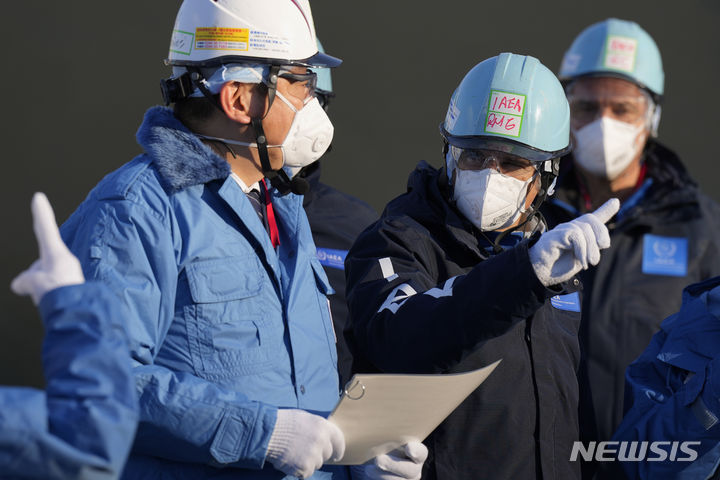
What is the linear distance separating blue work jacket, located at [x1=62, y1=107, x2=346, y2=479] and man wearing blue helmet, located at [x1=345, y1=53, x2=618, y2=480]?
20cm

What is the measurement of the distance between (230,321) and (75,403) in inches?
22.7

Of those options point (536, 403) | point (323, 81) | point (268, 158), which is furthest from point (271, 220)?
point (323, 81)

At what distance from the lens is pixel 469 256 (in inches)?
85.7

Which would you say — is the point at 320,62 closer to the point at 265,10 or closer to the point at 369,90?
the point at 265,10

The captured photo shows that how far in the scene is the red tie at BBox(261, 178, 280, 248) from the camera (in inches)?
81.0

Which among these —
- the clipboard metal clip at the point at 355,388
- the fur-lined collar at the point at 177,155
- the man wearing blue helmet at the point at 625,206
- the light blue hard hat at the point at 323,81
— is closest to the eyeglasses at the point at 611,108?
the man wearing blue helmet at the point at 625,206

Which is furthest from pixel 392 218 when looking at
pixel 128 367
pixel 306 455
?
pixel 128 367

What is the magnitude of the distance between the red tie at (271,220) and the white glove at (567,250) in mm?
575

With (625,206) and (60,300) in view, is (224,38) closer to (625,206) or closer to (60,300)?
(60,300)

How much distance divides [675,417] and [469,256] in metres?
0.58

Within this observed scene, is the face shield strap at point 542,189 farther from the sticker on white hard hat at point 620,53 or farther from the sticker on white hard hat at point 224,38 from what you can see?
the sticker on white hard hat at point 620,53

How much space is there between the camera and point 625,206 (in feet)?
12.3

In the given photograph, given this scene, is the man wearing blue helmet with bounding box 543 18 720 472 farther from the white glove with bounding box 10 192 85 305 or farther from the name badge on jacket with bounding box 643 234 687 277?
the white glove with bounding box 10 192 85 305

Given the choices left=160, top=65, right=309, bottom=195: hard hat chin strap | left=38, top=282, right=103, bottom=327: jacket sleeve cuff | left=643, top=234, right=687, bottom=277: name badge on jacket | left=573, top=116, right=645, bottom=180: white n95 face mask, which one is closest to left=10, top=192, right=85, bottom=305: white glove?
left=38, top=282, right=103, bottom=327: jacket sleeve cuff
